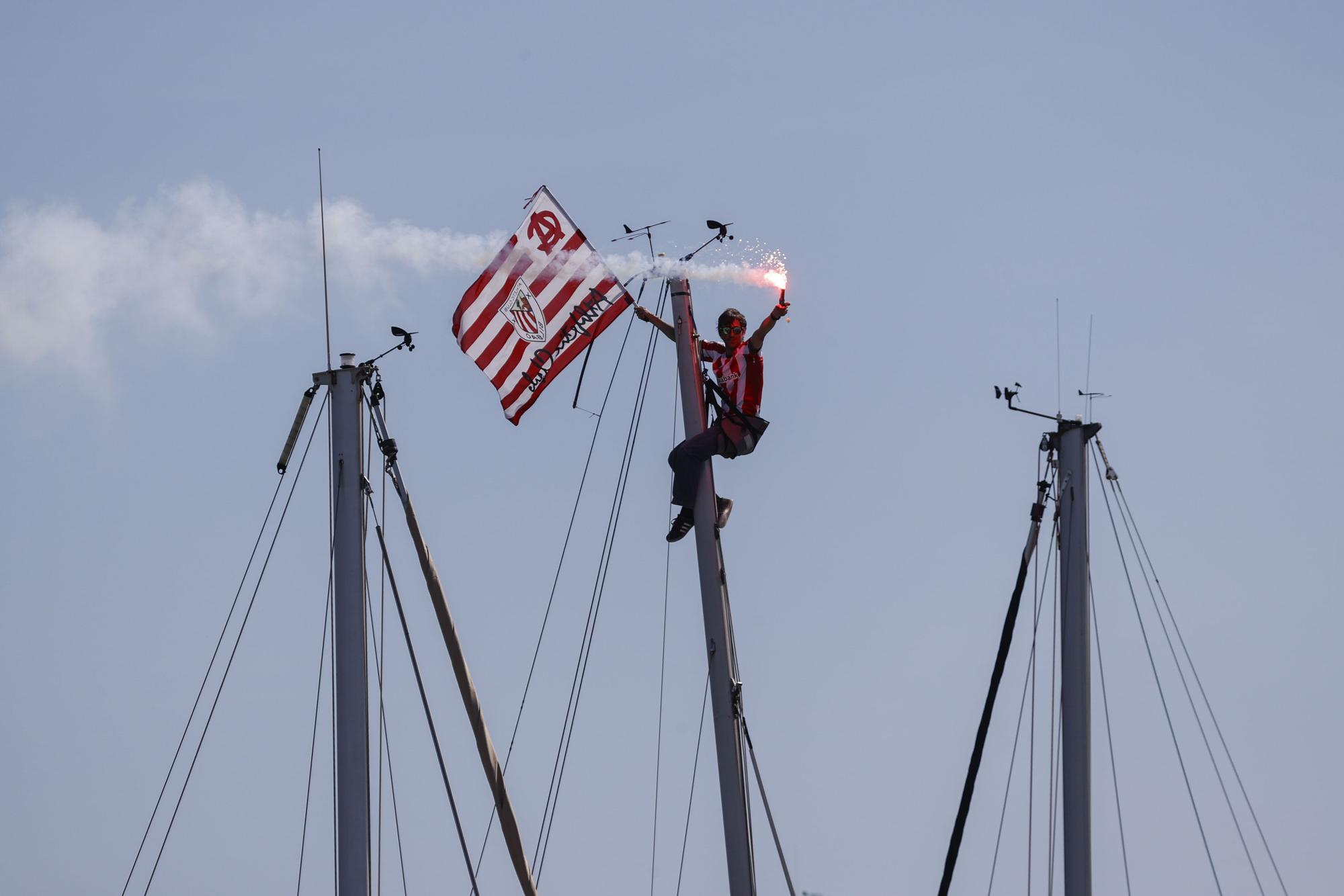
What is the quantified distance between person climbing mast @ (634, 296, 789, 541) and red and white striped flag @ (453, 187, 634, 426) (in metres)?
1.35

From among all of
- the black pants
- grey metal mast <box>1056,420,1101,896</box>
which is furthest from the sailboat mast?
grey metal mast <box>1056,420,1101,896</box>

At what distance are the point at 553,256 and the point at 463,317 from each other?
1364 millimetres

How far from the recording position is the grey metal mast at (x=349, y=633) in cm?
2886

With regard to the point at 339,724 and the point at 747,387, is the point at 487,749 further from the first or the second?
the point at 747,387

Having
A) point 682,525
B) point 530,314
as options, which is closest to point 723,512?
point 682,525

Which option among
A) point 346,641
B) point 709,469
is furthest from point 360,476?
point 709,469

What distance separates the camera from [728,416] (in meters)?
32.0

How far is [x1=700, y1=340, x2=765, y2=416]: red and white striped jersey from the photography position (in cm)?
3209

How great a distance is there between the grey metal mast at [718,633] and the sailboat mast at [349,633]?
13.3ft

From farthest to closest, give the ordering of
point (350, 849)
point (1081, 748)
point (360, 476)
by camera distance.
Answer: point (1081, 748), point (360, 476), point (350, 849)

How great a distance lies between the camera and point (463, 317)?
32344 millimetres

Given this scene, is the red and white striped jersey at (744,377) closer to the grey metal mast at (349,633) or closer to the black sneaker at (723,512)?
the black sneaker at (723,512)

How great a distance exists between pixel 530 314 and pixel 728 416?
109 inches

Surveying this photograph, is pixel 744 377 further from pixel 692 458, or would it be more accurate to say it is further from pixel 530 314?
pixel 530 314
